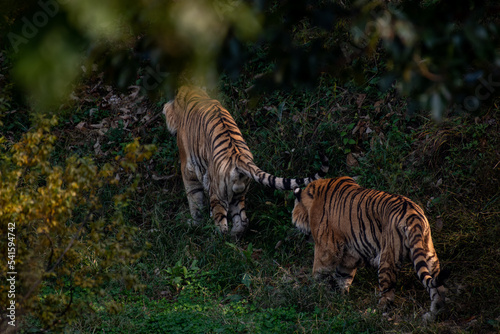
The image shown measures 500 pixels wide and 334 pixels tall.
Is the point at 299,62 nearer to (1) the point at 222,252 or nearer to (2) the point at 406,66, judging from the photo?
(2) the point at 406,66

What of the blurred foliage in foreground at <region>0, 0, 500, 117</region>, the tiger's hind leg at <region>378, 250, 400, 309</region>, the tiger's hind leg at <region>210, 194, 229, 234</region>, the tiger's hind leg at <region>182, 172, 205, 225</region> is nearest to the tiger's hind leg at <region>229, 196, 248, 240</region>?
the tiger's hind leg at <region>210, 194, 229, 234</region>

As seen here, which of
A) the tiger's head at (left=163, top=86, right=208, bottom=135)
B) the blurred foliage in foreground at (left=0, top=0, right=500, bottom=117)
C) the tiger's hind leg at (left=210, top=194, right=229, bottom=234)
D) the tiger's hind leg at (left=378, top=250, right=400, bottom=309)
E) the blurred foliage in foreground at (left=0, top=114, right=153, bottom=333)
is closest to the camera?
the blurred foliage in foreground at (left=0, top=0, right=500, bottom=117)

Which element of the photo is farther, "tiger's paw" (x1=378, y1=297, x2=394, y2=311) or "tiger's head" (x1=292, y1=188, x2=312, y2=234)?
"tiger's head" (x1=292, y1=188, x2=312, y2=234)

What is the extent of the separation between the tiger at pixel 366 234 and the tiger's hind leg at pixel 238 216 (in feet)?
2.81

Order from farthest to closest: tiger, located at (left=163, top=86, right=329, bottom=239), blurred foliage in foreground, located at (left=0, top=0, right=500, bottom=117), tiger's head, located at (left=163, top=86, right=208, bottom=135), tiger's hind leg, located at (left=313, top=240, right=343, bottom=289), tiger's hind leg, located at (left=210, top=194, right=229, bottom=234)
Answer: tiger's head, located at (left=163, top=86, right=208, bottom=135), tiger's hind leg, located at (left=210, top=194, right=229, bottom=234), tiger, located at (left=163, top=86, right=329, bottom=239), tiger's hind leg, located at (left=313, top=240, right=343, bottom=289), blurred foliage in foreground, located at (left=0, top=0, right=500, bottom=117)

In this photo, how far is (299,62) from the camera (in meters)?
1.70

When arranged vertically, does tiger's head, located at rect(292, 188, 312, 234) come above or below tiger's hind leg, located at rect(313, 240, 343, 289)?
above

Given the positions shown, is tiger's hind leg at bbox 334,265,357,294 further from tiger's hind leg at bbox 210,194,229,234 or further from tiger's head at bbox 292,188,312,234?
tiger's hind leg at bbox 210,194,229,234

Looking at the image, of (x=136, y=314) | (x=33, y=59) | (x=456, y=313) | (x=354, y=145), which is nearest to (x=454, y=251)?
(x=456, y=313)

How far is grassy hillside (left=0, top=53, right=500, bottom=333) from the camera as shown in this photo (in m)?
4.48

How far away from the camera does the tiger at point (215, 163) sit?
5812 millimetres

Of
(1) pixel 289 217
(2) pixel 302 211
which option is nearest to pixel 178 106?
(1) pixel 289 217

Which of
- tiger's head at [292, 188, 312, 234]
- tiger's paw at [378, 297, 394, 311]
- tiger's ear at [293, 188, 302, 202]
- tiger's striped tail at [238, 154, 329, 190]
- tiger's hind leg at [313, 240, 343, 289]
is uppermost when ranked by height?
tiger's striped tail at [238, 154, 329, 190]

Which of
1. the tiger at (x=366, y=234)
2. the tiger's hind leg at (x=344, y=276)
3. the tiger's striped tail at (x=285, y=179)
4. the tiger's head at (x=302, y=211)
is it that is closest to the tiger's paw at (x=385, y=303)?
the tiger at (x=366, y=234)
